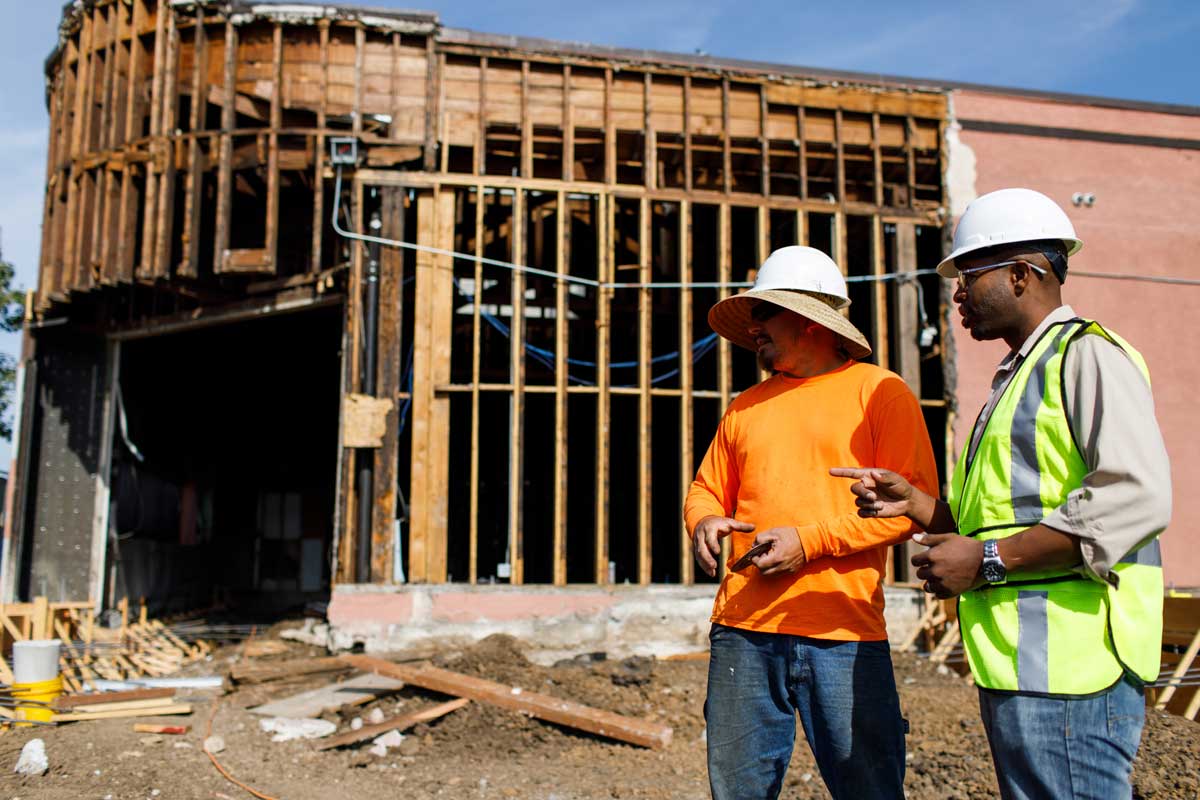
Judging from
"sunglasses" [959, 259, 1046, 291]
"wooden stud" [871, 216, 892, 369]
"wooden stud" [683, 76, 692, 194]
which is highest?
"wooden stud" [683, 76, 692, 194]

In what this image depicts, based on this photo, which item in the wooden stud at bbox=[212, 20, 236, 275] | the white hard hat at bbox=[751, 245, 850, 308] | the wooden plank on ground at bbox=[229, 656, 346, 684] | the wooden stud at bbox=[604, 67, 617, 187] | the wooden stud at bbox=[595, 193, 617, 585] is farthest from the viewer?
the wooden stud at bbox=[604, 67, 617, 187]

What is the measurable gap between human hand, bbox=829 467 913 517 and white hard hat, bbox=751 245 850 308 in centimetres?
89

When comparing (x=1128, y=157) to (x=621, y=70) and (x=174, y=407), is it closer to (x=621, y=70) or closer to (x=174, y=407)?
(x=621, y=70)

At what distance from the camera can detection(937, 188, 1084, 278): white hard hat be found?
2.54 m

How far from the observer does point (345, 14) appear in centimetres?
1053

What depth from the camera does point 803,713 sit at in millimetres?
3033

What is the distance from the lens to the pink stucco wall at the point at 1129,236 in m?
11.0

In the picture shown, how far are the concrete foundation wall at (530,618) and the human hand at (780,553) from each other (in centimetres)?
675

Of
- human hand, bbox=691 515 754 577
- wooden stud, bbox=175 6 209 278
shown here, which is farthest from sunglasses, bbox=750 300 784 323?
wooden stud, bbox=175 6 209 278

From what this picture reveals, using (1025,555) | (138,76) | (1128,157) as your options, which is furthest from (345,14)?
(1025,555)

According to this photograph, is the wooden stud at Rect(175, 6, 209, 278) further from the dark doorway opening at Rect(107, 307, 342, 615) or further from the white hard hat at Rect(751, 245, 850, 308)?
the white hard hat at Rect(751, 245, 850, 308)

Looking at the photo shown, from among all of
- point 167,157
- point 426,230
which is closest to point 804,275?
point 426,230

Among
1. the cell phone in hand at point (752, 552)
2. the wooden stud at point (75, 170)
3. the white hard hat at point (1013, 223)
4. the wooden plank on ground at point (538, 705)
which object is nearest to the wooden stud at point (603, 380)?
the wooden plank on ground at point (538, 705)

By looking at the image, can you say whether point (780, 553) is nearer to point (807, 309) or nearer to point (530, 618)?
point (807, 309)
